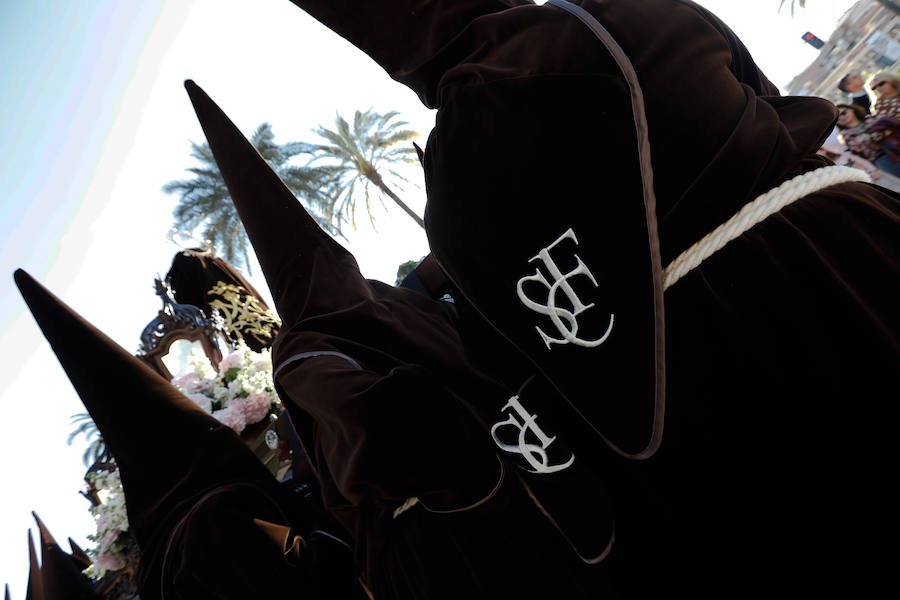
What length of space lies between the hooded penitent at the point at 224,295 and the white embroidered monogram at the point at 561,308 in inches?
151

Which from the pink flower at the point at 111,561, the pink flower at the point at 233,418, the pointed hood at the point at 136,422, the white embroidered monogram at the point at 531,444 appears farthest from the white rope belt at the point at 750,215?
the pink flower at the point at 111,561

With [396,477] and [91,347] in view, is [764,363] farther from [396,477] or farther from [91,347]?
[91,347]

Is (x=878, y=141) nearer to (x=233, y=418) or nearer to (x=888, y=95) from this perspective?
(x=888, y=95)

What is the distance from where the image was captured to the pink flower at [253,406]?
3152 millimetres

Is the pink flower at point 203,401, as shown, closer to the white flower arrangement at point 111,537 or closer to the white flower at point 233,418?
the white flower at point 233,418

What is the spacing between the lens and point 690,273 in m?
0.79

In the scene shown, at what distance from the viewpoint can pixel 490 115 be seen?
80 cm

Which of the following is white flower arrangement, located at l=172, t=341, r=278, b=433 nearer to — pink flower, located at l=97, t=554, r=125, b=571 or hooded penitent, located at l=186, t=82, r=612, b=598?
pink flower, located at l=97, t=554, r=125, b=571

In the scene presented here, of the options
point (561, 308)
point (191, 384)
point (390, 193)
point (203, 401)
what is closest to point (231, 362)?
point (191, 384)

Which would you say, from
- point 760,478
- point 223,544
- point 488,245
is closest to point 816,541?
point 760,478

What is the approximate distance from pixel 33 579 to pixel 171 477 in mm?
2705

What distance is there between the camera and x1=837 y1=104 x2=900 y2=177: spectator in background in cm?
414

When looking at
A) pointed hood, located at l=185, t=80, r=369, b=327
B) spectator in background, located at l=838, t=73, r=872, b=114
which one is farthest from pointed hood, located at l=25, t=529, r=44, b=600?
spectator in background, located at l=838, t=73, r=872, b=114

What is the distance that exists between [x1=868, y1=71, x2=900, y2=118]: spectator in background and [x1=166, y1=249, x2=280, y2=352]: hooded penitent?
610cm
